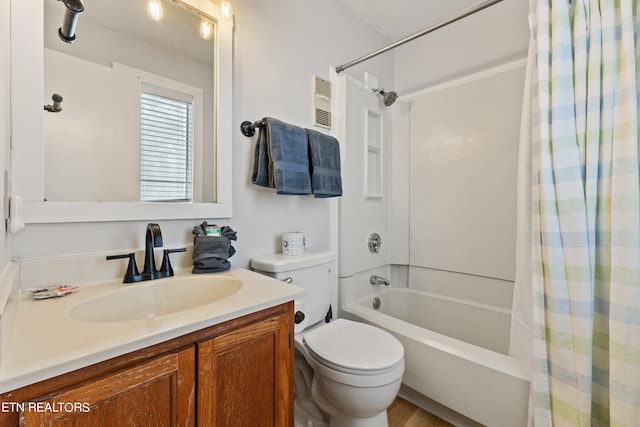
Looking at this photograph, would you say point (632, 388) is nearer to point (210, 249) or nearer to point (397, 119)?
point (210, 249)

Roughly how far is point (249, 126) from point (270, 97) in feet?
0.73

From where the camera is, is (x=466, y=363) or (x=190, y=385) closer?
(x=190, y=385)

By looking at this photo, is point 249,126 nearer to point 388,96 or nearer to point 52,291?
point 52,291

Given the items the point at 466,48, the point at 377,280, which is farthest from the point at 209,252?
the point at 466,48

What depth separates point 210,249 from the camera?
42.8 inches

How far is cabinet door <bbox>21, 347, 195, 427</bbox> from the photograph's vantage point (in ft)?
1.62

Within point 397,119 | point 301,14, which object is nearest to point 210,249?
point 301,14

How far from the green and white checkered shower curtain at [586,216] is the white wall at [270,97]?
3.54 feet

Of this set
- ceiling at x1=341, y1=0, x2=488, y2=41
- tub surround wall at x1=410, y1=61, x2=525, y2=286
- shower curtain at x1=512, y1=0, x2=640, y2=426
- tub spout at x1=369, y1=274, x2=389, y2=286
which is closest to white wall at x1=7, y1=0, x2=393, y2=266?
ceiling at x1=341, y1=0, x2=488, y2=41

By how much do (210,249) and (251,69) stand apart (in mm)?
919

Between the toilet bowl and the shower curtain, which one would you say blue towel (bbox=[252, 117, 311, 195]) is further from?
the shower curtain

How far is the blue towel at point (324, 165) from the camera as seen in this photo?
1.48 meters

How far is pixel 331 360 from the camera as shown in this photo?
3.54ft

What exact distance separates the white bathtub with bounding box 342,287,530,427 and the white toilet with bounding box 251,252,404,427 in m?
0.26
